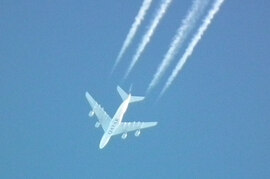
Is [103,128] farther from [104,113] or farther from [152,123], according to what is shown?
[152,123]

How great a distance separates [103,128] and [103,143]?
99 centimetres

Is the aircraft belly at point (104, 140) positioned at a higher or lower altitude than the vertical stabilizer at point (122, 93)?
lower

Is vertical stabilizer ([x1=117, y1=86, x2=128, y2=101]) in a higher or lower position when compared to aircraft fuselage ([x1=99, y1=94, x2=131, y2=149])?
higher

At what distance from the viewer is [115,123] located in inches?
1000

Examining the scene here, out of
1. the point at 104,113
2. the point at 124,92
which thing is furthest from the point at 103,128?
the point at 124,92

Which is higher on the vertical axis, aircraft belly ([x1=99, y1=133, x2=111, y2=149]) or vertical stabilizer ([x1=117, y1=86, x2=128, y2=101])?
vertical stabilizer ([x1=117, y1=86, x2=128, y2=101])

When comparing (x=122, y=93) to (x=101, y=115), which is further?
(x=101, y=115)

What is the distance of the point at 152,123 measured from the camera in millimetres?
24062

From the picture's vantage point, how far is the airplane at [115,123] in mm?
24188

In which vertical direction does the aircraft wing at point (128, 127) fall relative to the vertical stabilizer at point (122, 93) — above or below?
below

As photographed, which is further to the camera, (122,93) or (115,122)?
(115,122)

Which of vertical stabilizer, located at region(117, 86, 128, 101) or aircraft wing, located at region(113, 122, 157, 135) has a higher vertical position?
vertical stabilizer, located at region(117, 86, 128, 101)

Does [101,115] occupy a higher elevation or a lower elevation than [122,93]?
lower

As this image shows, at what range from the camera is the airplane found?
24.2 metres
